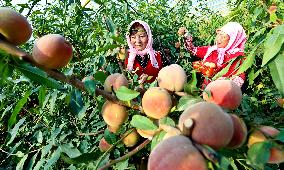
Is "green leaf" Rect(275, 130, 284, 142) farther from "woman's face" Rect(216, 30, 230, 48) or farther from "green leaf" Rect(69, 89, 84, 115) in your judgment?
"woman's face" Rect(216, 30, 230, 48)

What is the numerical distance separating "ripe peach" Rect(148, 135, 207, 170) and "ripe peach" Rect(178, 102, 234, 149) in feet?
0.10

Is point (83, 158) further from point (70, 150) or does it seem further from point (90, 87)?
point (70, 150)

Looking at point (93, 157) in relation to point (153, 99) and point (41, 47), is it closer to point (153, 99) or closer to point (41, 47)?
point (153, 99)

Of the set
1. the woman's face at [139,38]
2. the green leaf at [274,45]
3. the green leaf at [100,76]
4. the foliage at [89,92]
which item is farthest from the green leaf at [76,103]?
the woman's face at [139,38]

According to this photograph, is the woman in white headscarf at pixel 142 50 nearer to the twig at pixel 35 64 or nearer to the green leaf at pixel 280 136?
the twig at pixel 35 64

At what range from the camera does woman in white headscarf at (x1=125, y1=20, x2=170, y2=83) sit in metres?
3.25

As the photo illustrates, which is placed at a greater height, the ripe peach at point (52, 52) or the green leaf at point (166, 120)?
the ripe peach at point (52, 52)

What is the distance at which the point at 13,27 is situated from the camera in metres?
1.00

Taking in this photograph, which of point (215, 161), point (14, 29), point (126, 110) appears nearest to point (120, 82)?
point (126, 110)

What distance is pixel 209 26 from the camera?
20.8 ft

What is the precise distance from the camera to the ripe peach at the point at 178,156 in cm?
67

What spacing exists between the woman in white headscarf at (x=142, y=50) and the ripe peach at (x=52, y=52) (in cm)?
211

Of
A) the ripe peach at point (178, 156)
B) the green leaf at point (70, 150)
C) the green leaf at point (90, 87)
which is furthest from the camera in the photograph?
the green leaf at point (70, 150)

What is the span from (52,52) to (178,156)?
1.68 feet
